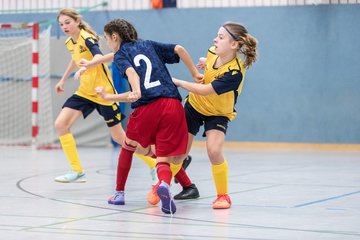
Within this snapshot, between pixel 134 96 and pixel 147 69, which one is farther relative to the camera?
pixel 147 69

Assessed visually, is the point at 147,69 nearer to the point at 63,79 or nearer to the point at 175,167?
the point at 175,167

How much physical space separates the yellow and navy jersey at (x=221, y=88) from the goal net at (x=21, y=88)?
29.1 ft

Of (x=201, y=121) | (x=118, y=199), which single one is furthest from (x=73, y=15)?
(x=118, y=199)

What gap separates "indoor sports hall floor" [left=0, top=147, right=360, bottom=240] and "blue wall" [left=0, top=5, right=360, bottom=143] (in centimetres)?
393

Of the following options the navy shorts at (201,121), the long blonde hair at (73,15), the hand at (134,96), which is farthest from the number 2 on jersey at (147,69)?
the long blonde hair at (73,15)

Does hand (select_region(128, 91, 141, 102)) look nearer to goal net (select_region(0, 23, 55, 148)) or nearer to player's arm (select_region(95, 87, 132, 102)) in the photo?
player's arm (select_region(95, 87, 132, 102))

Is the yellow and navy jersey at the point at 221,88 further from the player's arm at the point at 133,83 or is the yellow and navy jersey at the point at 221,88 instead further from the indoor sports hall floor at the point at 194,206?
the indoor sports hall floor at the point at 194,206

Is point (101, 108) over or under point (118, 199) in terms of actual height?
over

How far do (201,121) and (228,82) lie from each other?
0.56 meters

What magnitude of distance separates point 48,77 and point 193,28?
312 cm

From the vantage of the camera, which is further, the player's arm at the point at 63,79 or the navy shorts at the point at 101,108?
the player's arm at the point at 63,79

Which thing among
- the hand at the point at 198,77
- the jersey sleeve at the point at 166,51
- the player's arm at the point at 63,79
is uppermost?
the jersey sleeve at the point at 166,51

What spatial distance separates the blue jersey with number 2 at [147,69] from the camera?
19.2ft

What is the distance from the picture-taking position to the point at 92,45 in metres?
8.09
